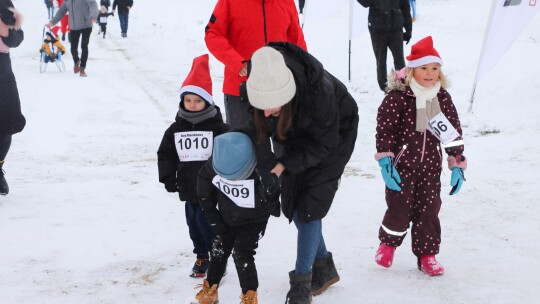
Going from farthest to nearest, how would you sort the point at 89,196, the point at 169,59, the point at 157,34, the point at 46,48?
the point at 157,34 < the point at 169,59 < the point at 46,48 < the point at 89,196

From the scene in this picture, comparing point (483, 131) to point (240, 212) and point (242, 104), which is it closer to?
point (242, 104)

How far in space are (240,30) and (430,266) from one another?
2049mm

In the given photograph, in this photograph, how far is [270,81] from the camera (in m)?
2.90

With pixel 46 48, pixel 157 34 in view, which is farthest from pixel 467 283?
pixel 157 34

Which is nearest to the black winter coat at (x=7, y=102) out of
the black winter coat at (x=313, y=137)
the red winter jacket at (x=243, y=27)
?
the red winter jacket at (x=243, y=27)

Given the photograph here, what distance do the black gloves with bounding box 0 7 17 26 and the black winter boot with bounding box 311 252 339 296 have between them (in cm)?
355

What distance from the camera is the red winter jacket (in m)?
4.38

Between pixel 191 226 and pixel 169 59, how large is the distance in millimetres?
12211

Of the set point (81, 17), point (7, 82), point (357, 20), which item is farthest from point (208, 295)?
point (81, 17)

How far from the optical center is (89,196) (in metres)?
5.67

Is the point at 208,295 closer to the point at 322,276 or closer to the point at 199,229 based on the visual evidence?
the point at 199,229

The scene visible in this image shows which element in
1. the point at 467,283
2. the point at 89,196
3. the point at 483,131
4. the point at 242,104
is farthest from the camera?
the point at 483,131

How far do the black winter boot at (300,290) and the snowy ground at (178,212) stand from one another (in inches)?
9.1

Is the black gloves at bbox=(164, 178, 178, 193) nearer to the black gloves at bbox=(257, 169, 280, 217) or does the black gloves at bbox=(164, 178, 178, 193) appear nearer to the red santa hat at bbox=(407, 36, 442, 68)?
the black gloves at bbox=(257, 169, 280, 217)
